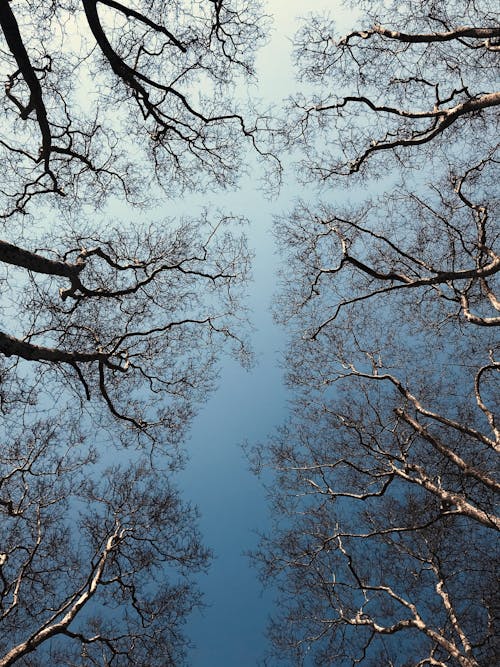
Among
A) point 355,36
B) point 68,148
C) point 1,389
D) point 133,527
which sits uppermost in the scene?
point 68,148

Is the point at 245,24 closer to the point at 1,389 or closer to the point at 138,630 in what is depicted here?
the point at 1,389

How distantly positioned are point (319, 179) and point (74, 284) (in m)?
4.69

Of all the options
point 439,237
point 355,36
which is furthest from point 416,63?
point 439,237

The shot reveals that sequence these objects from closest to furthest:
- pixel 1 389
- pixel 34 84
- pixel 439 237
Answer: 1. pixel 34 84
2. pixel 1 389
3. pixel 439 237

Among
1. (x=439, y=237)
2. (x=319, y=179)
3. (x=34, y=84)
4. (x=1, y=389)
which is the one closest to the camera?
(x=34, y=84)

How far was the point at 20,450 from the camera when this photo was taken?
10.1 m

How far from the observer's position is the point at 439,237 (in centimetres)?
1001

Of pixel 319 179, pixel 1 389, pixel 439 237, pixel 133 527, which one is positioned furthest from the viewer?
pixel 133 527

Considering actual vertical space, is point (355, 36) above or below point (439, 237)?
above

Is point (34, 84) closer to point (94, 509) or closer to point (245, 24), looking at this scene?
point (245, 24)

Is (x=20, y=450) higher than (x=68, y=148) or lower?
lower

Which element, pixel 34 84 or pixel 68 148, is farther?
pixel 68 148

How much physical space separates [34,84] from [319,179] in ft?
15.8

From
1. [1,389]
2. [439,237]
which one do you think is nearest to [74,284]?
[1,389]
